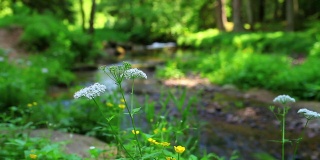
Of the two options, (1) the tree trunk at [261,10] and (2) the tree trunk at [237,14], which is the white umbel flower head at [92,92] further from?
(1) the tree trunk at [261,10]

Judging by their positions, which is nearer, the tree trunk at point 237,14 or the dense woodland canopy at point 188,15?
the tree trunk at point 237,14

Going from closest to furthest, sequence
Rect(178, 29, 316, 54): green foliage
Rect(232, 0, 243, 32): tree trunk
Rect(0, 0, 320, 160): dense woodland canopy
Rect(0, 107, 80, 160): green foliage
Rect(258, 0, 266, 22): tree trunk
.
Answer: Rect(0, 107, 80, 160): green foliage, Rect(0, 0, 320, 160): dense woodland canopy, Rect(178, 29, 316, 54): green foliage, Rect(232, 0, 243, 32): tree trunk, Rect(258, 0, 266, 22): tree trunk

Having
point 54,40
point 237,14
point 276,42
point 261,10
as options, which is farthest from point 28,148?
point 261,10

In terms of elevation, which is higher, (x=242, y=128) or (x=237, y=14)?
(x=237, y=14)

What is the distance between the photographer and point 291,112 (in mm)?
7297

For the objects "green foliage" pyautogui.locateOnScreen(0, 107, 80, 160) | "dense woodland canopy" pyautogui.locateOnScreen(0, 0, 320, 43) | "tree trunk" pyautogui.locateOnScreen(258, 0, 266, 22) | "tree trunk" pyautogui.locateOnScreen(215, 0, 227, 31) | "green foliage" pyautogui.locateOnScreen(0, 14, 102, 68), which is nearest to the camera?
"green foliage" pyautogui.locateOnScreen(0, 107, 80, 160)

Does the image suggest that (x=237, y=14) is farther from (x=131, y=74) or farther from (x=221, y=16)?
(x=131, y=74)

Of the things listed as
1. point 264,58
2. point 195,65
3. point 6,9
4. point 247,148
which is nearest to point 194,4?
point 6,9

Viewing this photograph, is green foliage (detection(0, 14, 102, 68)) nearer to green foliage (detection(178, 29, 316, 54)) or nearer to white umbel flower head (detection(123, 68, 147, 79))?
green foliage (detection(178, 29, 316, 54))

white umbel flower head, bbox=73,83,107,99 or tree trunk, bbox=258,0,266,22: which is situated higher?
tree trunk, bbox=258,0,266,22

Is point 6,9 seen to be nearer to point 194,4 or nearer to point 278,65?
point 194,4

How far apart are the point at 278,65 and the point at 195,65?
172 inches

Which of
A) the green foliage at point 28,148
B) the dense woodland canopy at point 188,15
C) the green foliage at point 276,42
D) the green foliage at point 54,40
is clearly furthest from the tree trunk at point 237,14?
the green foliage at point 28,148

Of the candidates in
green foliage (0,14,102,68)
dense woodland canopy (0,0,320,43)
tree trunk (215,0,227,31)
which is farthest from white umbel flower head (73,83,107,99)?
tree trunk (215,0,227,31)
